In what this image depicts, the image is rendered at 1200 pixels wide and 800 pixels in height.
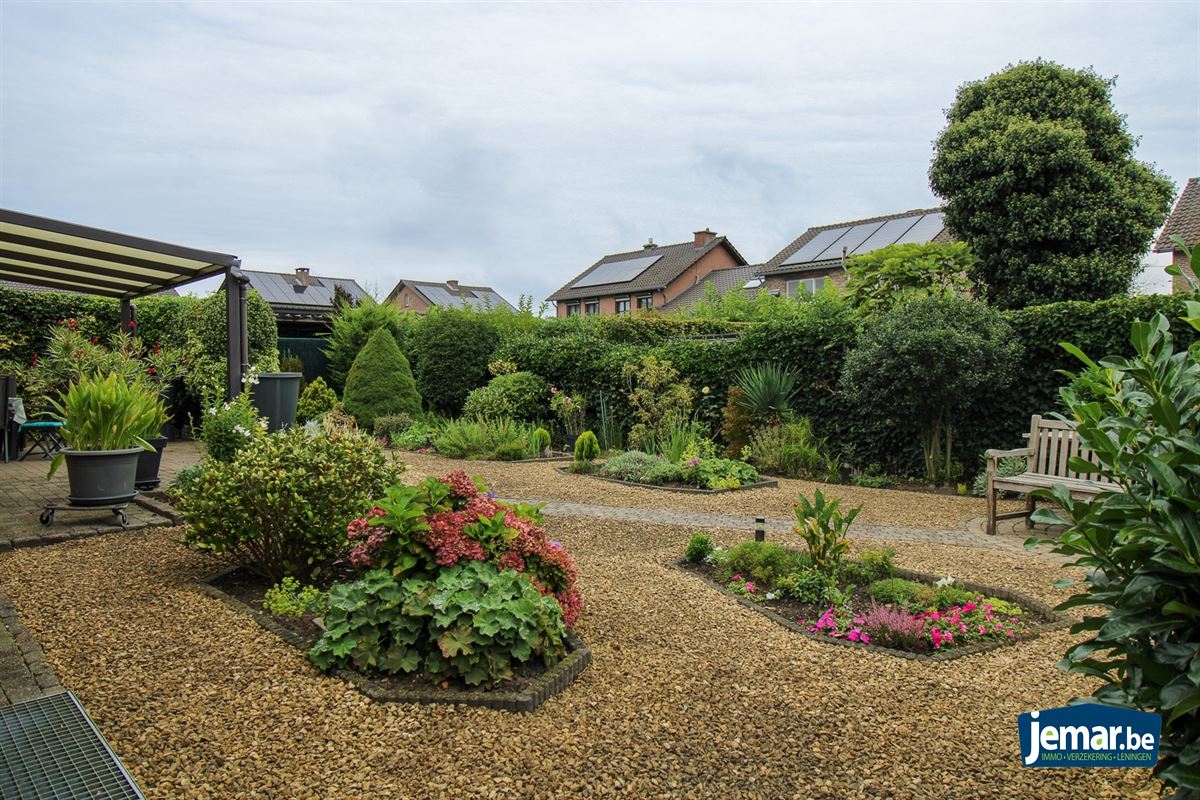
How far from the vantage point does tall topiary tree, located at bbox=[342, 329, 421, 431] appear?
1469 centimetres

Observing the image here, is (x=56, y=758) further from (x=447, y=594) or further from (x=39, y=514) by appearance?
(x=39, y=514)

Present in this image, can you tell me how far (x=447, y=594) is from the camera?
315 centimetres

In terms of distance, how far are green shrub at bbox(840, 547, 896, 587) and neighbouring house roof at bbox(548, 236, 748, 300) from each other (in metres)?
33.0

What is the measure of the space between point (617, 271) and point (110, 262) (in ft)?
114

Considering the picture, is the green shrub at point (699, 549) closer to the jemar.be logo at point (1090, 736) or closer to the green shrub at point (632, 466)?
the jemar.be logo at point (1090, 736)

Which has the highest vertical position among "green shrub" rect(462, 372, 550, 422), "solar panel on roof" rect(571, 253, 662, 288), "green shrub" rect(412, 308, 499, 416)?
"solar panel on roof" rect(571, 253, 662, 288)

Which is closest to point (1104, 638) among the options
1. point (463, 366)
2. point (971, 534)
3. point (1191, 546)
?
point (1191, 546)

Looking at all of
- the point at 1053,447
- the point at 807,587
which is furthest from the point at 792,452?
the point at 807,587

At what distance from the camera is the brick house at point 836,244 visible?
24688 mm

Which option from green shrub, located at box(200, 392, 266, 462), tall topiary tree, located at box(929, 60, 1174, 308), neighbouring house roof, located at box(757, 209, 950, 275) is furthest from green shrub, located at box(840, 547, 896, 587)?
neighbouring house roof, located at box(757, 209, 950, 275)

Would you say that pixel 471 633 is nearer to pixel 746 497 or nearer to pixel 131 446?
pixel 131 446

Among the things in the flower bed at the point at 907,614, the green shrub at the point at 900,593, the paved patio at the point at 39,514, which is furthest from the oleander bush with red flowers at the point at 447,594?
the paved patio at the point at 39,514

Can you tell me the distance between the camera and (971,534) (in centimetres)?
641

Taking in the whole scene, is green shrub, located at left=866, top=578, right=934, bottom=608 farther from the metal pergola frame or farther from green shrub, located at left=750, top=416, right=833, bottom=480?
the metal pergola frame
